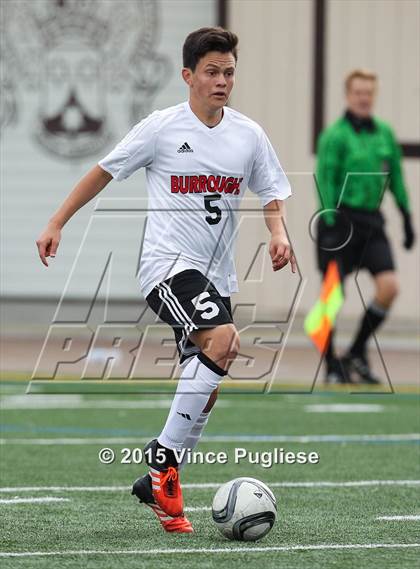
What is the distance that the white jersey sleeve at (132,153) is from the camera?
6891 mm

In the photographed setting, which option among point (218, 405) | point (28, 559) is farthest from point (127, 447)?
point (28, 559)

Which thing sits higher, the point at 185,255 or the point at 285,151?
the point at 185,255

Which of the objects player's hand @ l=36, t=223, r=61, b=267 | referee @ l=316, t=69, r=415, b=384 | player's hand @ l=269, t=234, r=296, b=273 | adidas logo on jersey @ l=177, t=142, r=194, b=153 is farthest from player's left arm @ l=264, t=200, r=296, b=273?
referee @ l=316, t=69, r=415, b=384

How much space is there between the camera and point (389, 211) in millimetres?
19250

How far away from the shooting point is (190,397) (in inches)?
265

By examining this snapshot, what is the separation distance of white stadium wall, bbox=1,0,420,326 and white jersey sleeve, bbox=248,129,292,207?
11.9 meters

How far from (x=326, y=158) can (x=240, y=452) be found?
13.8 ft

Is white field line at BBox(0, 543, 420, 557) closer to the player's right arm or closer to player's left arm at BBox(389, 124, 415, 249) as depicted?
the player's right arm

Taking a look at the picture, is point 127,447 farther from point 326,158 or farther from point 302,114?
point 302,114

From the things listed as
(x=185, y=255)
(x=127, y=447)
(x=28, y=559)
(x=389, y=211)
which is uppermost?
(x=185, y=255)

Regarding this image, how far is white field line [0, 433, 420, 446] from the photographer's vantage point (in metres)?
10.0

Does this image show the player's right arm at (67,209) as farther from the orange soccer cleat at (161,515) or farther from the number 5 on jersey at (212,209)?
the orange soccer cleat at (161,515)

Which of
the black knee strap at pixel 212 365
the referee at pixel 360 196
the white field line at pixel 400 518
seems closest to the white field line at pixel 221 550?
the white field line at pixel 400 518

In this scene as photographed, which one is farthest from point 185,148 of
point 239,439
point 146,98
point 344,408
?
point 146,98
